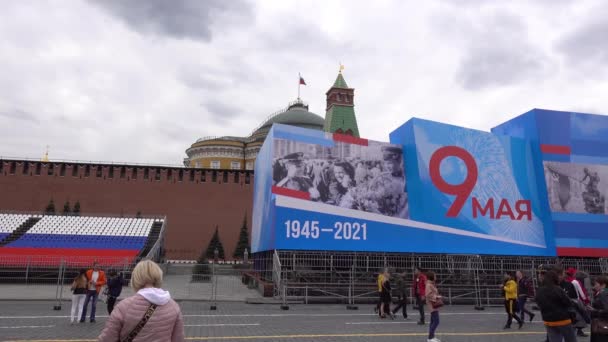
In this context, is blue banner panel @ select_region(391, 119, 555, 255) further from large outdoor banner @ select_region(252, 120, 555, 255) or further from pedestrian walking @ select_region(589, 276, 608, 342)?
pedestrian walking @ select_region(589, 276, 608, 342)

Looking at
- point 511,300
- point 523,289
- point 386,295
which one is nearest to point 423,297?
point 386,295

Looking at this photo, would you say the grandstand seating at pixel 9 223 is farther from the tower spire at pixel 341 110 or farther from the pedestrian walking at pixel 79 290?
the tower spire at pixel 341 110

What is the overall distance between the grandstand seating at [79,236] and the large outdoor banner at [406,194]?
11.8 metres

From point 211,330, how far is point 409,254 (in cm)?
1429

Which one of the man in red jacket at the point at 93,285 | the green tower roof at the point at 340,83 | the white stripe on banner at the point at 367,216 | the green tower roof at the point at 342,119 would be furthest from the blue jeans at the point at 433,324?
the green tower roof at the point at 340,83

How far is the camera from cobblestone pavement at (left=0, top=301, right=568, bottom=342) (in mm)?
11055

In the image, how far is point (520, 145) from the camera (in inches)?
1035

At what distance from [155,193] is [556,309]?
41.7m

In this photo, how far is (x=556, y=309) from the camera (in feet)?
22.2

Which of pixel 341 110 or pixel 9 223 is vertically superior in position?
→ pixel 341 110

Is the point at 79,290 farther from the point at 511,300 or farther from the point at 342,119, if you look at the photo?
the point at 342,119

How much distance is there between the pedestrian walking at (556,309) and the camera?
22.0 ft

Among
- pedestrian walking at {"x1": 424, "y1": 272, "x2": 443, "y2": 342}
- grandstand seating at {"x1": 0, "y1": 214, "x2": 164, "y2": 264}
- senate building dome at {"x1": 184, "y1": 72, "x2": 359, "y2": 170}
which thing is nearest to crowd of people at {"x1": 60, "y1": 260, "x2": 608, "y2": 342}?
pedestrian walking at {"x1": 424, "y1": 272, "x2": 443, "y2": 342}

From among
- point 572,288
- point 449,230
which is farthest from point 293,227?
point 572,288
